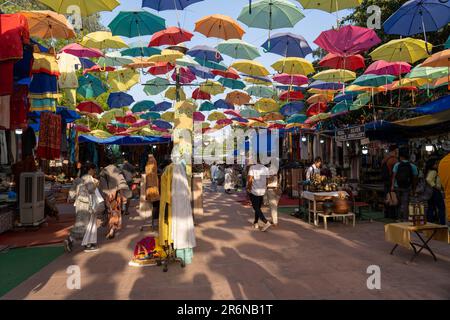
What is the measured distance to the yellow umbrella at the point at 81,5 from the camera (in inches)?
257

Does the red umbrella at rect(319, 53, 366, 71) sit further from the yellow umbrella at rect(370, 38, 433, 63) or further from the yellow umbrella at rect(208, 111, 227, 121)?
the yellow umbrella at rect(208, 111, 227, 121)

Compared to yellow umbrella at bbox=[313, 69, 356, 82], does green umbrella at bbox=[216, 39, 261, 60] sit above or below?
above

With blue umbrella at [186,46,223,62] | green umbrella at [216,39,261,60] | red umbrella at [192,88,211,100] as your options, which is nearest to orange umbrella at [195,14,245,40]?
green umbrella at [216,39,261,60]

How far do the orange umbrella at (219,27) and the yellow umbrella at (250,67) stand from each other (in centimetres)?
178

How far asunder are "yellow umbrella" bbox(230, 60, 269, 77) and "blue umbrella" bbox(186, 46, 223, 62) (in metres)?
0.61

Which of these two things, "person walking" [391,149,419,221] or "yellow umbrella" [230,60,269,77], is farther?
"yellow umbrella" [230,60,269,77]

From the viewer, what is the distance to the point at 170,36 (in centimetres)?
912

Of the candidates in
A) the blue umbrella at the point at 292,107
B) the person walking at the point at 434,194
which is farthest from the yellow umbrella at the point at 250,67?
the person walking at the point at 434,194

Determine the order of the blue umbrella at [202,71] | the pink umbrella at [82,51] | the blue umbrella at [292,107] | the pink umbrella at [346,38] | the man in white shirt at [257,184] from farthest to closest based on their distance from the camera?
1. the blue umbrella at [292,107]
2. the blue umbrella at [202,71]
3. the pink umbrella at [82,51]
4. the man in white shirt at [257,184]
5. the pink umbrella at [346,38]

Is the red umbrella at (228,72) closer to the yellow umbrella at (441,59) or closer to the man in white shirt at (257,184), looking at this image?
the man in white shirt at (257,184)

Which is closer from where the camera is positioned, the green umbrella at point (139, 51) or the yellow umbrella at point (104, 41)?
the yellow umbrella at point (104, 41)

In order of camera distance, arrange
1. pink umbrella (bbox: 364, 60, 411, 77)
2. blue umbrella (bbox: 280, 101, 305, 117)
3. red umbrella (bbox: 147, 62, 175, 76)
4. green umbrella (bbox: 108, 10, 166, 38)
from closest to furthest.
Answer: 1. green umbrella (bbox: 108, 10, 166, 38)
2. pink umbrella (bbox: 364, 60, 411, 77)
3. red umbrella (bbox: 147, 62, 175, 76)
4. blue umbrella (bbox: 280, 101, 305, 117)

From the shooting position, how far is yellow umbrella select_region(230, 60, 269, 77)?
1079cm

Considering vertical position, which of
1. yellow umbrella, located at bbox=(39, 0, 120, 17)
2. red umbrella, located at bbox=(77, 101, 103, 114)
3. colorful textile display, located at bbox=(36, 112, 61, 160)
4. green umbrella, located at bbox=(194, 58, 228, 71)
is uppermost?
green umbrella, located at bbox=(194, 58, 228, 71)
